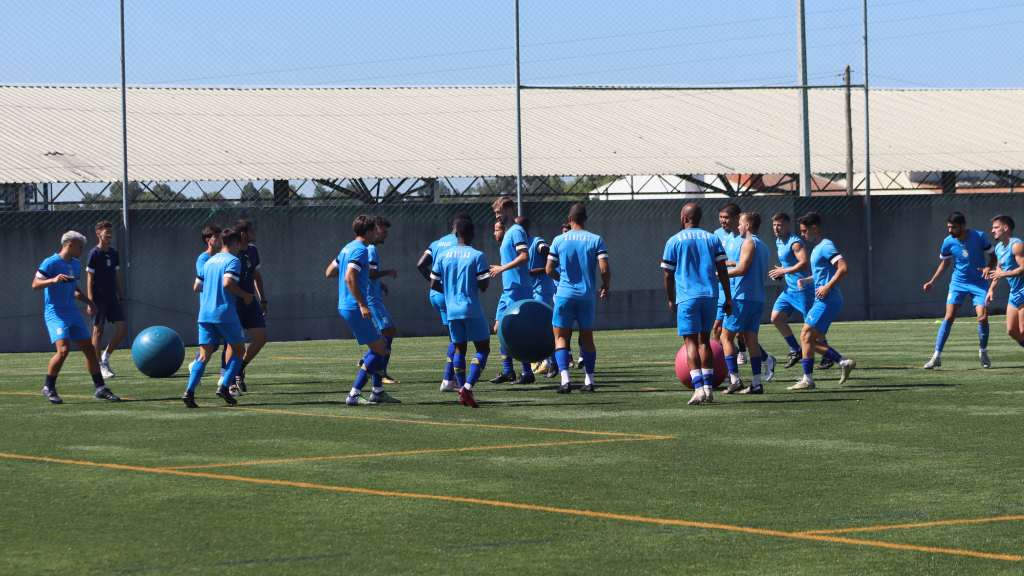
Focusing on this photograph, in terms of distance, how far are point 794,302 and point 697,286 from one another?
124 inches

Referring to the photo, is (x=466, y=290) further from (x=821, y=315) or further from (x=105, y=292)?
(x=105, y=292)

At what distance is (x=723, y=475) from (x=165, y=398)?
734 centimetres

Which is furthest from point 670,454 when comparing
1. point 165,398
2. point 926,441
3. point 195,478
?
point 165,398

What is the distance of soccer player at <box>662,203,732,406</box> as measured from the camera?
11531 millimetres

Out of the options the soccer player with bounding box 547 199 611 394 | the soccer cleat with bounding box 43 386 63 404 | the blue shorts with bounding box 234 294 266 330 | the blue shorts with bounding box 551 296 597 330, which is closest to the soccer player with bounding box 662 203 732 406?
the soccer player with bounding box 547 199 611 394

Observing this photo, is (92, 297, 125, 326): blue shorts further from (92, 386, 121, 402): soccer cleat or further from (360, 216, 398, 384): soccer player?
(360, 216, 398, 384): soccer player

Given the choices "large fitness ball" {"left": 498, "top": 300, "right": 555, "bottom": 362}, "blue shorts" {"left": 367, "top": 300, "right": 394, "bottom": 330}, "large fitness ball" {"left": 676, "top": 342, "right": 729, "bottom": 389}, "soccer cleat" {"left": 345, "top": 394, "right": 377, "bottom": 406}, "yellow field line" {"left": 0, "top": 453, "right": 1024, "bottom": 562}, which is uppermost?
"blue shorts" {"left": 367, "top": 300, "right": 394, "bottom": 330}

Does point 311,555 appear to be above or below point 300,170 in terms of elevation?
below

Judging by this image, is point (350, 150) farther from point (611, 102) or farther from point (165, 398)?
point (165, 398)

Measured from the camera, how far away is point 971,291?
15.4 meters

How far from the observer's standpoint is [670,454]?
8.39 m

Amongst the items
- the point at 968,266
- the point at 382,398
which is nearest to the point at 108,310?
the point at 382,398

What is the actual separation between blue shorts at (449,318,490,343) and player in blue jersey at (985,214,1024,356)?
6164 mm

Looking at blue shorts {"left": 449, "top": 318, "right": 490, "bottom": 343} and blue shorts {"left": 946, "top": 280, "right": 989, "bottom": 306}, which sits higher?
blue shorts {"left": 946, "top": 280, "right": 989, "bottom": 306}
